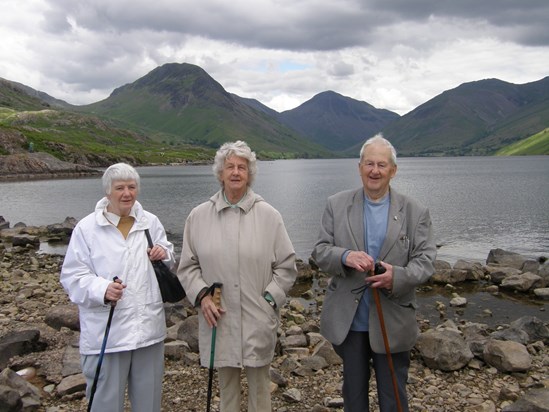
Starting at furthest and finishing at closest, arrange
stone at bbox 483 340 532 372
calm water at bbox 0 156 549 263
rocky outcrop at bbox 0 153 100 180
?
rocky outcrop at bbox 0 153 100 180, calm water at bbox 0 156 549 263, stone at bbox 483 340 532 372

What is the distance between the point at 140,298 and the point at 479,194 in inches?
2837

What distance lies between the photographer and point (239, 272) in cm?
585

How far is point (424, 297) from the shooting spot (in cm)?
2097

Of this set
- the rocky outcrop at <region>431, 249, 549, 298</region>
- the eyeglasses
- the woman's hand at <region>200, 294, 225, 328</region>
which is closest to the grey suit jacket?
the eyeglasses

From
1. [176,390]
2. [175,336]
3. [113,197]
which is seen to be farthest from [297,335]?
[113,197]

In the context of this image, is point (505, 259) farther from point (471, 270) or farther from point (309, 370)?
point (309, 370)

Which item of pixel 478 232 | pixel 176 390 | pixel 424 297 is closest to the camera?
pixel 176 390

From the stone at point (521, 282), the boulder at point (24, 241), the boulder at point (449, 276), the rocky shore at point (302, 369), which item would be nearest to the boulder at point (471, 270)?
the boulder at point (449, 276)

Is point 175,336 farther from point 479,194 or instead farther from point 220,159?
point 479,194

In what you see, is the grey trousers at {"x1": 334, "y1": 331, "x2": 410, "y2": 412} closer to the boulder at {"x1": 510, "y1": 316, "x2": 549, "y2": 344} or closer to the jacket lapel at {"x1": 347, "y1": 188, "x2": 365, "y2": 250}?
the jacket lapel at {"x1": 347, "y1": 188, "x2": 365, "y2": 250}

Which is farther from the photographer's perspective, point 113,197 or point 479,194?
point 479,194

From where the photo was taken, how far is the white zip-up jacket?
5.59m

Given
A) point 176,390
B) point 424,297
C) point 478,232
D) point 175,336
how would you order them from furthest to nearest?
1. point 478,232
2. point 424,297
3. point 175,336
4. point 176,390

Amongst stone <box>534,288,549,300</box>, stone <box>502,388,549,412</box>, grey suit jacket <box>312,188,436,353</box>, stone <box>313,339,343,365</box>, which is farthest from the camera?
stone <box>534,288,549,300</box>
